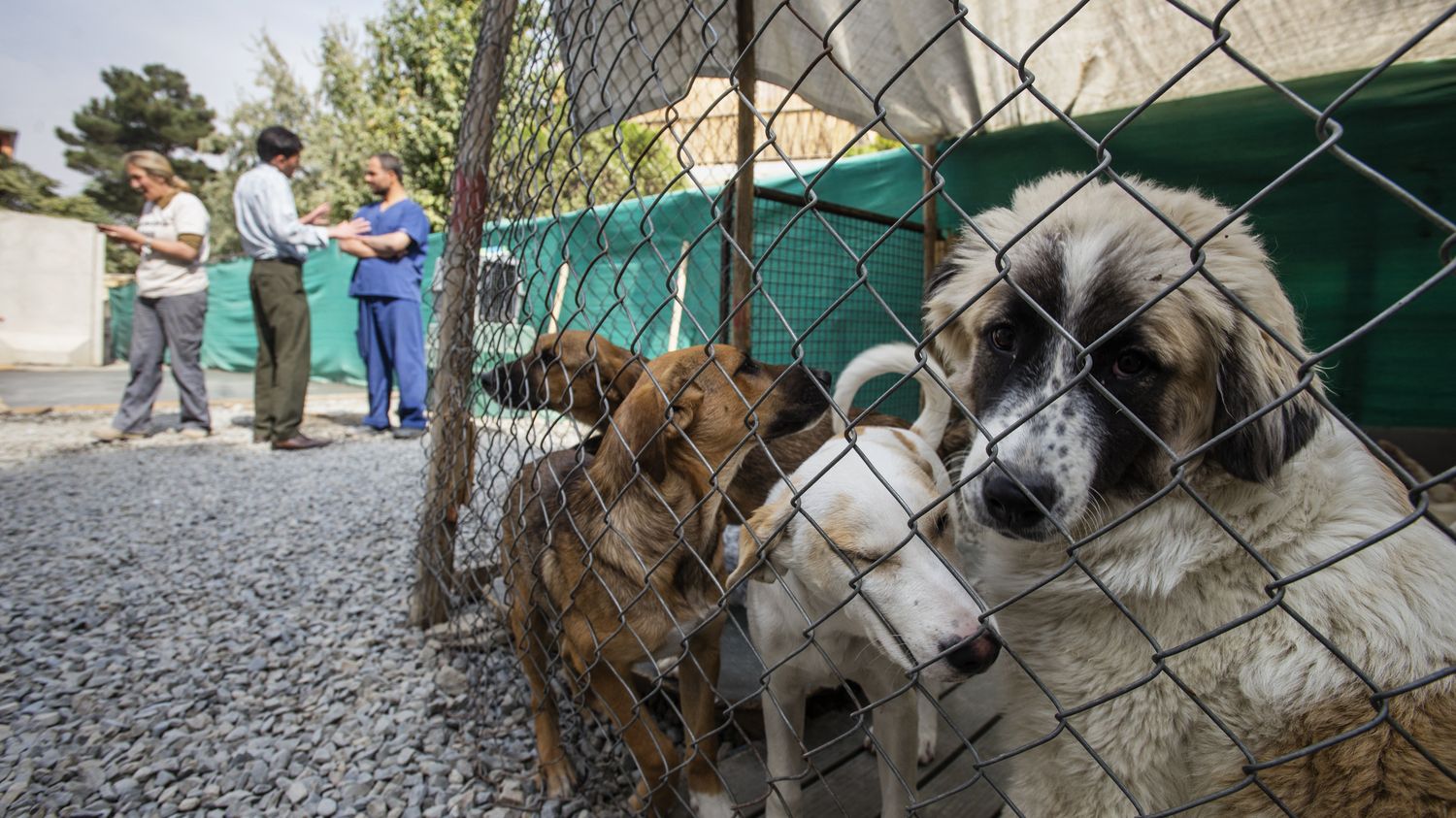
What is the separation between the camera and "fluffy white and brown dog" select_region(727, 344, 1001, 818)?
5.08ft

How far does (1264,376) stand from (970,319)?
598 mm

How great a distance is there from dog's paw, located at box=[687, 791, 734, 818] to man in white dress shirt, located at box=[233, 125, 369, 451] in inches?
251

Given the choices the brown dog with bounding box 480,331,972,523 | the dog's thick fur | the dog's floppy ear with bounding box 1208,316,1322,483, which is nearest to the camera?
the dog's thick fur

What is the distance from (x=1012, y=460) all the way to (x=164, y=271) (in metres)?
8.36

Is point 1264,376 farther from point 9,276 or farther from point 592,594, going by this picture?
point 9,276

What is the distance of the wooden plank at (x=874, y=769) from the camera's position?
2.02 m

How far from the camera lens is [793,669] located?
1.97 meters

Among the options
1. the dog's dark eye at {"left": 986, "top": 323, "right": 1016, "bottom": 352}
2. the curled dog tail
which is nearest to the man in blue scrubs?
the curled dog tail

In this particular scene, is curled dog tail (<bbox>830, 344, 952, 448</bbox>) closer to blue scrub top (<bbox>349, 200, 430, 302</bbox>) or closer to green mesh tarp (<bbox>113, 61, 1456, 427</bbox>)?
green mesh tarp (<bbox>113, 61, 1456, 427</bbox>)

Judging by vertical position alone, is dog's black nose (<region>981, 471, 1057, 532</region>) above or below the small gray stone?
above

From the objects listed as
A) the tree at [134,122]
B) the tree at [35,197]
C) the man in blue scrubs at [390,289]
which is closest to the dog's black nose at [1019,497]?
the man in blue scrubs at [390,289]

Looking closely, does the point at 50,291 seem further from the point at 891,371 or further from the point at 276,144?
the point at 891,371

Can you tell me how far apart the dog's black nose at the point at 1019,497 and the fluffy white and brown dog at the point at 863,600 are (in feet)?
Result: 0.82

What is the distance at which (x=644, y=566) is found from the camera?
2031 millimetres
